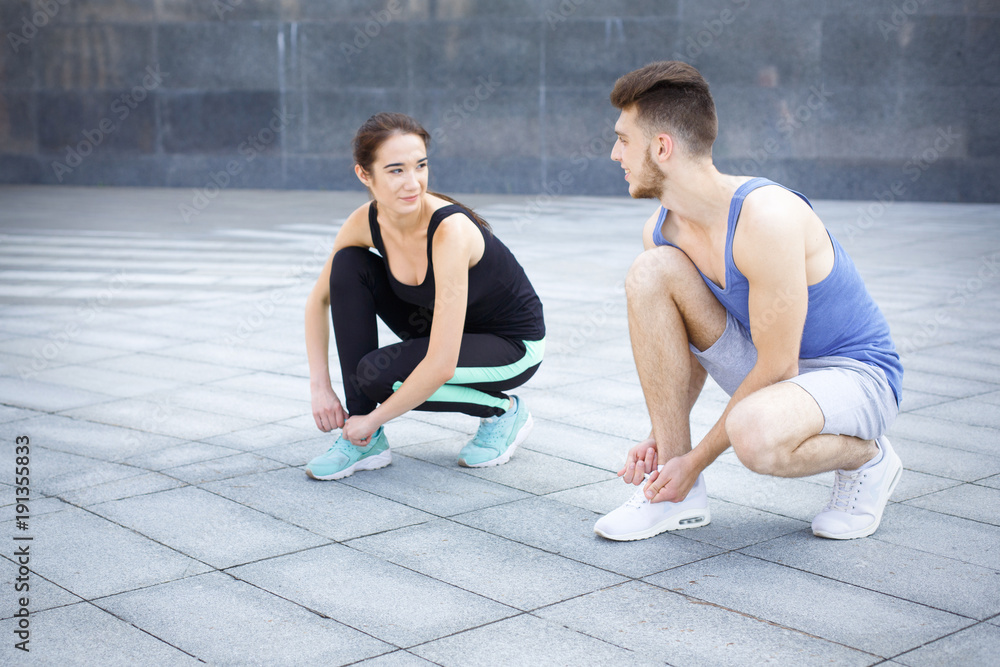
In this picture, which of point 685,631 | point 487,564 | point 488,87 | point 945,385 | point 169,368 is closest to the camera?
point 685,631

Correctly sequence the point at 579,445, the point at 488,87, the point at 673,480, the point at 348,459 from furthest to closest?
the point at 488,87
the point at 579,445
the point at 348,459
the point at 673,480

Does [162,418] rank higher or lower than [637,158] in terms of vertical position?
lower

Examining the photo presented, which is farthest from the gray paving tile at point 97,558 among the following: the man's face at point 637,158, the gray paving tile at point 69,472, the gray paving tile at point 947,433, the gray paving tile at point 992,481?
the gray paving tile at point 947,433

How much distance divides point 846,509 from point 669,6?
11523 millimetres

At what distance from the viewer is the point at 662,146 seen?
2.73m

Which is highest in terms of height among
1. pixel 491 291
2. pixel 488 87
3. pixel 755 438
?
pixel 488 87

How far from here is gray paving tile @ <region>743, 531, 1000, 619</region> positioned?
8.09ft

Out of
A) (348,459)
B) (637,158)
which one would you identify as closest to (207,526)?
(348,459)

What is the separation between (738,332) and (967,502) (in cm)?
90

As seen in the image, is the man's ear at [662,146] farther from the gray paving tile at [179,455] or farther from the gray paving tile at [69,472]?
the gray paving tile at [69,472]

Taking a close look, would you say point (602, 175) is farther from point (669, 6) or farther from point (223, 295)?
point (223, 295)

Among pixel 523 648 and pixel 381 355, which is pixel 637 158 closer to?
pixel 381 355

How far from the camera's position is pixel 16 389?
4539 mm

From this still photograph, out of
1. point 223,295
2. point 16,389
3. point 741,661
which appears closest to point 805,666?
point 741,661
